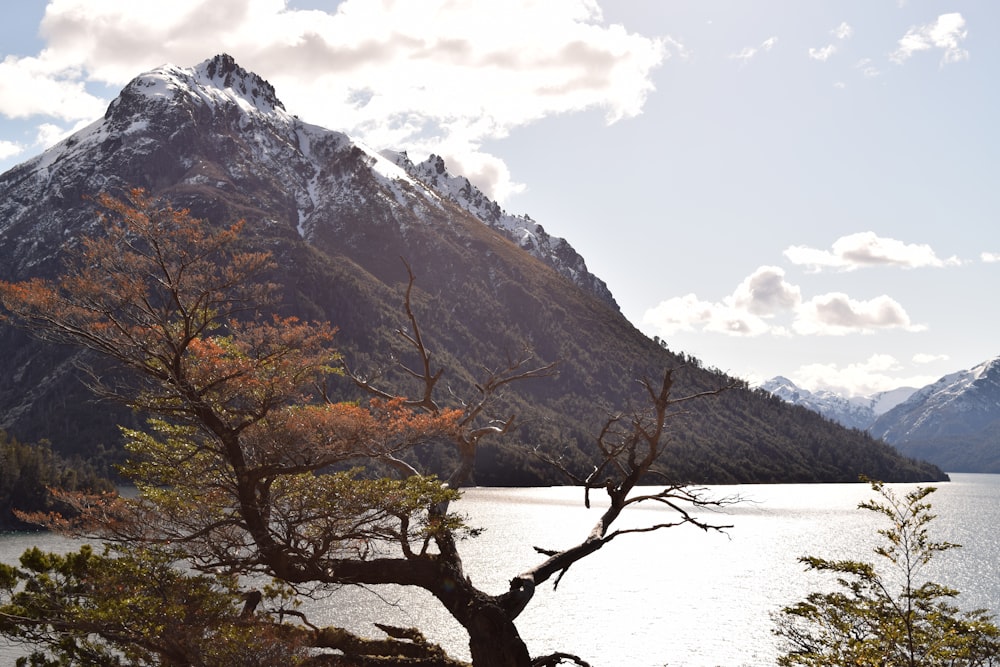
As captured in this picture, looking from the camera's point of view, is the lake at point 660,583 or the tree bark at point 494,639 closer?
the tree bark at point 494,639

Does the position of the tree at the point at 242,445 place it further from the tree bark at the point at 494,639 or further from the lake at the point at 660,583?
the lake at the point at 660,583

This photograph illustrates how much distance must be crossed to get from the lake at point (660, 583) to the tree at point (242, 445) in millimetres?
8101

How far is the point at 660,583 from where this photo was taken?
8925 cm

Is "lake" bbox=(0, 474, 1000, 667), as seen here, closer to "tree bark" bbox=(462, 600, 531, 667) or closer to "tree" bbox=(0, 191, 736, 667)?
"tree" bbox=(0, 191, 736, 667)

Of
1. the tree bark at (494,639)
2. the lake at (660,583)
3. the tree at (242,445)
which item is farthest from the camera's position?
the lake at (660,583)

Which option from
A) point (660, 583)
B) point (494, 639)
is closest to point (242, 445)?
point (494, 639)

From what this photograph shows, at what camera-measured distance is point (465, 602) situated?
17.4 meters

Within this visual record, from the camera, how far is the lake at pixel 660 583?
60.4 meters

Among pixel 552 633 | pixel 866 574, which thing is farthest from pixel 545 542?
pixel 866 574

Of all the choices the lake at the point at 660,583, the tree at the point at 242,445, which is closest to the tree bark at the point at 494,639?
the tree at the point at 242,445

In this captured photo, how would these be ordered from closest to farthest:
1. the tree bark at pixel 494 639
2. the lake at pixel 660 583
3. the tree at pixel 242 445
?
the tree at pixel 242 445 < the tree bark at pixel 494 639 < the lake at pixel 660 583

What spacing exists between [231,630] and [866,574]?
51.3 feet

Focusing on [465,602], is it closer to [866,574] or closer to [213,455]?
[213,455]

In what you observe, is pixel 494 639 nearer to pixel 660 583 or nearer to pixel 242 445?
pixel 242 445
